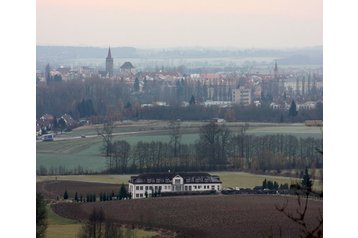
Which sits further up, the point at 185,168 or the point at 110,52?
the point at 110,52

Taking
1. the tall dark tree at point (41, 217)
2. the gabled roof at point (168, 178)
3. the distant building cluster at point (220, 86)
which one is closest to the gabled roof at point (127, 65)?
the distant building cluster at point (220, 86)

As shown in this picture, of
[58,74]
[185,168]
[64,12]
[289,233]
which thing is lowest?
[289,233]

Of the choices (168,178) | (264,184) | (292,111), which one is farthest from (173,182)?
(292,111)

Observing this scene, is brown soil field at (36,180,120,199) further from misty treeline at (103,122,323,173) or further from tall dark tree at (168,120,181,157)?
tall dark tree at (168,120,181,157)

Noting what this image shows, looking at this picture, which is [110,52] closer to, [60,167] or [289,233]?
[60,167]

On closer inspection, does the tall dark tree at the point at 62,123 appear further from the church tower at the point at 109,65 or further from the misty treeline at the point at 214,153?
the church tower at the point at 109,65

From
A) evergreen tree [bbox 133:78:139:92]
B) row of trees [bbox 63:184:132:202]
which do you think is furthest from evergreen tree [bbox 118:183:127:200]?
evergreen tree [bbox 133:78:139:92]
